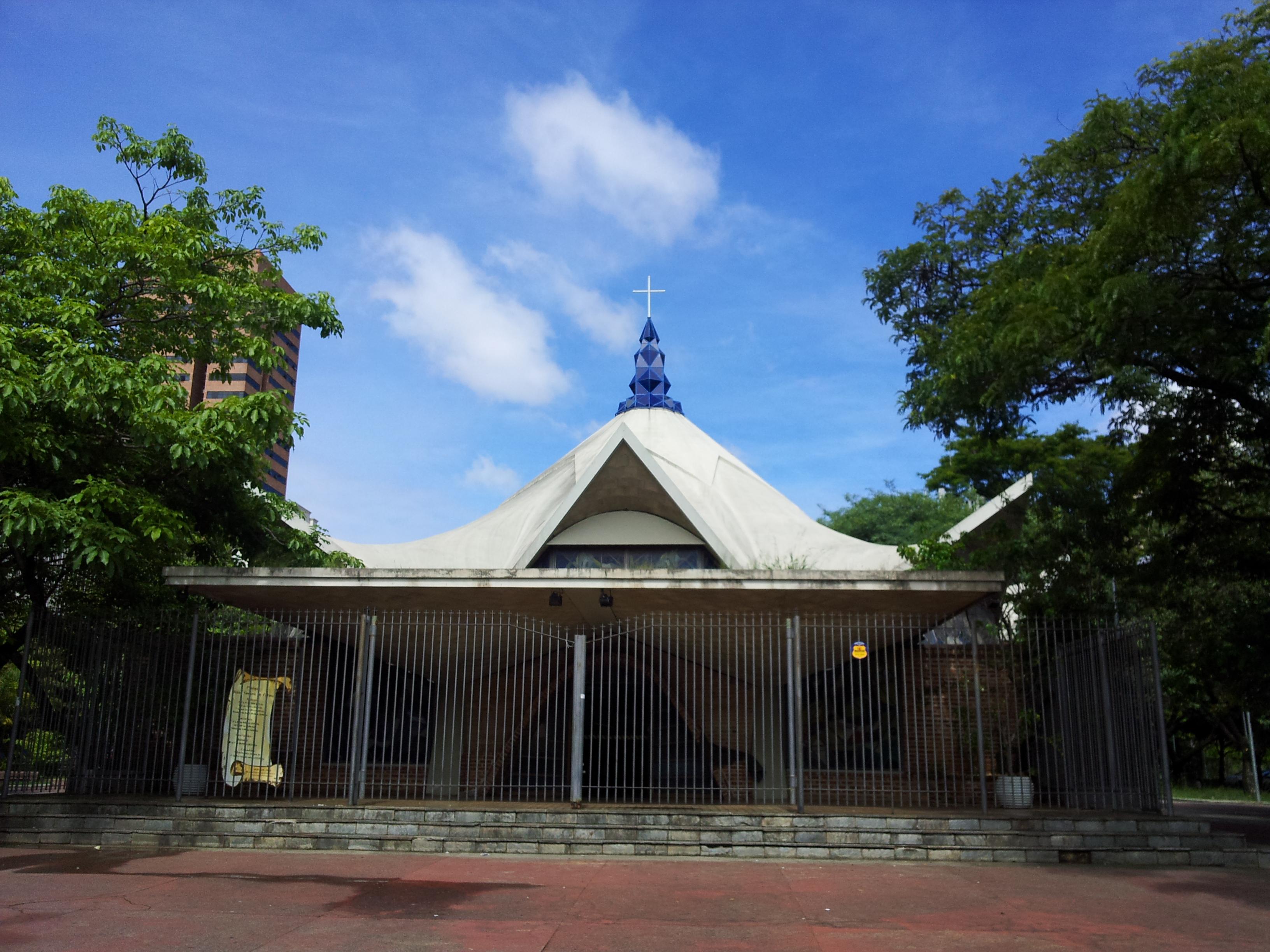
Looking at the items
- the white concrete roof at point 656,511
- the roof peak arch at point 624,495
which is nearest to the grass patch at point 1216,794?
the white concrete roof at point 656,511

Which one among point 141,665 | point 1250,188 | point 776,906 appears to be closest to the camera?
point 776,906

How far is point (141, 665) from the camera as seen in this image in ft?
41.0

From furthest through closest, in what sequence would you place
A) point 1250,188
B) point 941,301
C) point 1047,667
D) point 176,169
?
point 941,301, point 176,169, point 1047,667, point 1250,188

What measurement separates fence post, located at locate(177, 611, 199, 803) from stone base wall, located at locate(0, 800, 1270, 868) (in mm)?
461

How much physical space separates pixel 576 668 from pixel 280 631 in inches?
202

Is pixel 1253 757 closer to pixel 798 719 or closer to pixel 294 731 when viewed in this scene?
pixel 798 719

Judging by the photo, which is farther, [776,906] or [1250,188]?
[1250,188]

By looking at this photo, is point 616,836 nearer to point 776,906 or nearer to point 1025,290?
point 776,906

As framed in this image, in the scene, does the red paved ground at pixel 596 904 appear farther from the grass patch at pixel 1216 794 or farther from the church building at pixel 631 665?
the grass patch at pixel 1216 794

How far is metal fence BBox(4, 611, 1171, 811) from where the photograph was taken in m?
11.4

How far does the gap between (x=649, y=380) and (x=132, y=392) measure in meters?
18.7

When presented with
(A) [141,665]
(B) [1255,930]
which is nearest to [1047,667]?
(B) [1255,930]

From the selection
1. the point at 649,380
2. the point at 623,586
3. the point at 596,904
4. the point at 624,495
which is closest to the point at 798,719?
the point at 623,586

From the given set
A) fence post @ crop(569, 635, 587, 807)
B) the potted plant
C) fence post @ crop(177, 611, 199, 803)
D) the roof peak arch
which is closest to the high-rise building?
the roof peak arch
